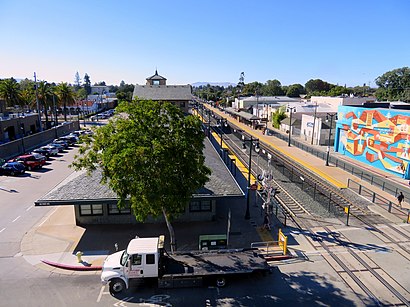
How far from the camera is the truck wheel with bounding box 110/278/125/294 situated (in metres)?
14.9

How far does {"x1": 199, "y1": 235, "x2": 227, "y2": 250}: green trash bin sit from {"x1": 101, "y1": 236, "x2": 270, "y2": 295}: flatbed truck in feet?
5.99

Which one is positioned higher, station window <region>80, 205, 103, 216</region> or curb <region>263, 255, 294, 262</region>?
station window <region>80, 205, 103, 216</region>

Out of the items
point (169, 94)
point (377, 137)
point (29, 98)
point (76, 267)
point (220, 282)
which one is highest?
point (169, 94)

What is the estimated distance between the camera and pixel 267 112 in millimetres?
89062

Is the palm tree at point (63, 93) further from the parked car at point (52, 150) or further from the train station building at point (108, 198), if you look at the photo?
the train station building at point (108, 198)

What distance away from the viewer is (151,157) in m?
14.8

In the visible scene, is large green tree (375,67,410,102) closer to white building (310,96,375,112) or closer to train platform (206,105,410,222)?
white building (310,96,375,112)

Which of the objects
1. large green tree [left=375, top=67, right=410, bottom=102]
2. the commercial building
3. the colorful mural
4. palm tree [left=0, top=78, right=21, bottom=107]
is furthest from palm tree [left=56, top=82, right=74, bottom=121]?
large green tree [left=375, top=67, right=410, bottom=102]

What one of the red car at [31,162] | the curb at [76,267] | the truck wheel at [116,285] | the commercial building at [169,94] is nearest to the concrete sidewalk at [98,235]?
the curb at [76,267]

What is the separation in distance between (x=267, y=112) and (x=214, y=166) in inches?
2570

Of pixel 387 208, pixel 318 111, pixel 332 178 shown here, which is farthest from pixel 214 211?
pixel 318 111

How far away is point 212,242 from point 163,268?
156 inches

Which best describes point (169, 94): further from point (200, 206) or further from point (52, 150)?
point (200, 206)

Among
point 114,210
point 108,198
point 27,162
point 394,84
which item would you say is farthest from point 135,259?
point 394,84
